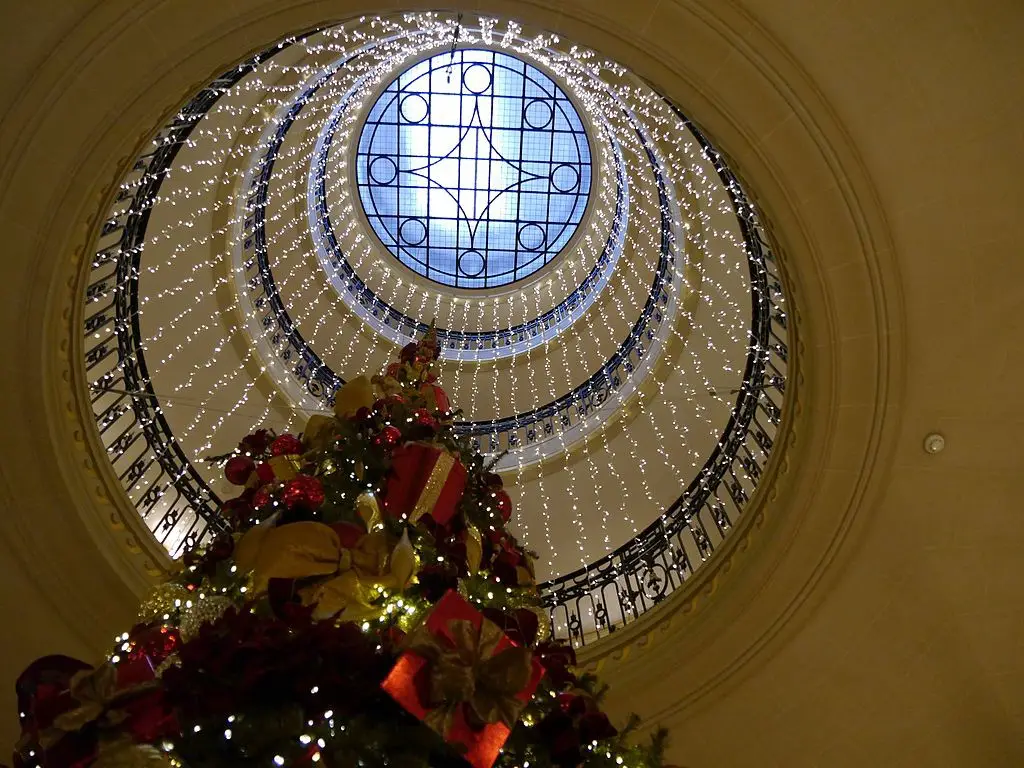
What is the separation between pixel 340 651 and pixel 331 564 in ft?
1.61

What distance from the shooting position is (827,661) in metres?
5.73

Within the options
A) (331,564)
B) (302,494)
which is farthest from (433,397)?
(331,564)

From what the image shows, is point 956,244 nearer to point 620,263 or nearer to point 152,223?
point 620,263

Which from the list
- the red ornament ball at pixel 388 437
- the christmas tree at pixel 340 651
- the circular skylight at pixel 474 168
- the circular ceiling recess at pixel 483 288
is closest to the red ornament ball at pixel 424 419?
the christmas tree at pixel 340 651

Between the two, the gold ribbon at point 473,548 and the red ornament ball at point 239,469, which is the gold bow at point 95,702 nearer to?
the gold ribbon at point 473,548

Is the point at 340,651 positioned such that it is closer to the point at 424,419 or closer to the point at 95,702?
the point at 95,702

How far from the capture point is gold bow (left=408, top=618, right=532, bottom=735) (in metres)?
2.15

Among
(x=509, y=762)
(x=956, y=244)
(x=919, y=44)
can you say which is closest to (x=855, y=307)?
(x=956, y=244)

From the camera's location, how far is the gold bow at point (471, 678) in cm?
215

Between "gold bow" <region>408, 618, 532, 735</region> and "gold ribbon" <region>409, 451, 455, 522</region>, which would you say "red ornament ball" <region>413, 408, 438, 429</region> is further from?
"gold bow" <region>408, 618, 532, 735</region>

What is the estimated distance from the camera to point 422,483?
3.50 metres

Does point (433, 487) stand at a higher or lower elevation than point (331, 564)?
higher

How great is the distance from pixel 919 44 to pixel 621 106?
15.0 ft

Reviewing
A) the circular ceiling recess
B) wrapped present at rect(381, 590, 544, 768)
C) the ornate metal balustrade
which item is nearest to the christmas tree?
wrapped present at rect(381, 590, 544, 768)
